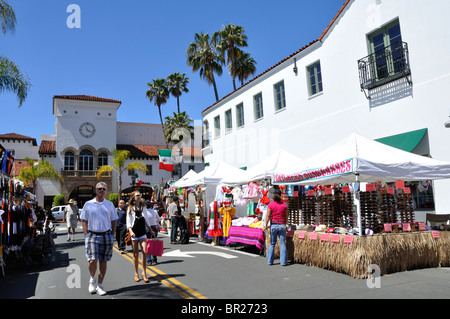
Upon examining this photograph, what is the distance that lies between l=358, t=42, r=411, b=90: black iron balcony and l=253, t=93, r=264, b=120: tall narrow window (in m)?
7.43

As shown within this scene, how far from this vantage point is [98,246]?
628 centimetres

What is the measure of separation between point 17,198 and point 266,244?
8158 mm

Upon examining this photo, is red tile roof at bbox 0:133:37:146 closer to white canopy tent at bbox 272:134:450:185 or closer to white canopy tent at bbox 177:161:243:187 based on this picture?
white canopy tent at bbox 177:161:243:187

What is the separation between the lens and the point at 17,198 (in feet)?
37.8

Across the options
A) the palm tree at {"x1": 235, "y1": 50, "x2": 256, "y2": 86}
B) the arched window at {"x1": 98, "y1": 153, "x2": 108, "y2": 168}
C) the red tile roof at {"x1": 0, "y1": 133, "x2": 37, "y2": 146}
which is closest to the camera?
the palm tree at {"x1": 235, "y1": 50, "x2": 256, "y2": 86}

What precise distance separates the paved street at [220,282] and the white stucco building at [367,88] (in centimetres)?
575

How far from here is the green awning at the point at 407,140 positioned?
37.3 feet

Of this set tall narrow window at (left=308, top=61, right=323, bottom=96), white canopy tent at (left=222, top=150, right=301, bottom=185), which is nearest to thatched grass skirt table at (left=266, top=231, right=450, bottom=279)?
white canopy tent at (left=222, top=150, right=301, bottom=185)

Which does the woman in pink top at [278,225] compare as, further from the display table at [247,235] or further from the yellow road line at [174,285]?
the yellow road line at [174,285]

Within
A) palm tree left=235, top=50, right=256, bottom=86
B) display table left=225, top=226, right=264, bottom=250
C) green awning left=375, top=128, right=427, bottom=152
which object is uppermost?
palm tree left=235, top=50, right=256, bottom=86

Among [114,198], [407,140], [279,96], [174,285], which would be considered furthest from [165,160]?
[174,285]

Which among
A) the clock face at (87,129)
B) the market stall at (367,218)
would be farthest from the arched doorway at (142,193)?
the market stall at (367,218)

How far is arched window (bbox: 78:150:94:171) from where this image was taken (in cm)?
4366
